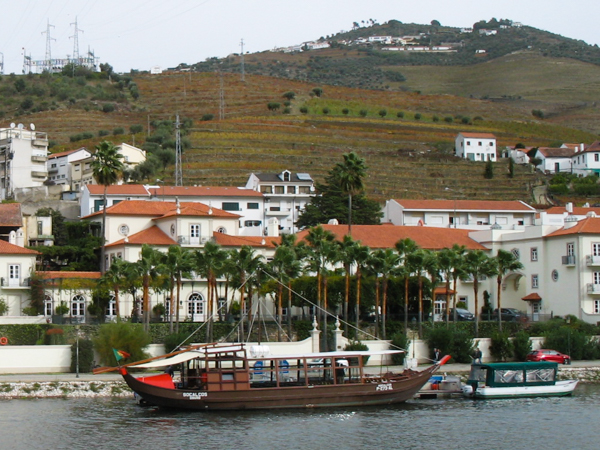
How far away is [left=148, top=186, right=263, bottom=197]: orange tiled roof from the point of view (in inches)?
4186

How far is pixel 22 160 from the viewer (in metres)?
125

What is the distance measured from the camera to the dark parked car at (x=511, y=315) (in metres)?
77.7

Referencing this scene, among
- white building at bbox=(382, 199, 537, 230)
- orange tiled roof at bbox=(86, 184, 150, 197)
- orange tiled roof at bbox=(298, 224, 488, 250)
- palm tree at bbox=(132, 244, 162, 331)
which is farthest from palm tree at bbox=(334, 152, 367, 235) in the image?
orange tiled roof at bbox=(86, 184, 150, 197)

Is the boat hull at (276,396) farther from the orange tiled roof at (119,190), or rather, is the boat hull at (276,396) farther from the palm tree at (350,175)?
the orange tiled roof at (119,190)

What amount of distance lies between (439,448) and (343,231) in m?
48.5

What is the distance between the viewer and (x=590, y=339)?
69.9 metres

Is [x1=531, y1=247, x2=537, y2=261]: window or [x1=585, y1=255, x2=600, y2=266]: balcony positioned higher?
[x1=531, y1=247, x2=537, y2=261]: window

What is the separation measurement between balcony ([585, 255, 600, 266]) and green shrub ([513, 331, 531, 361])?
13276 millimetres

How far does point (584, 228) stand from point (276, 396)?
39082 mm

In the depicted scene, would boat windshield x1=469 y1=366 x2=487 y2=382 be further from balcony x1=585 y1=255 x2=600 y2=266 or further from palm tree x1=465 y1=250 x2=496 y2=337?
balcony x1=585 y1=255 x2=600 y2=266

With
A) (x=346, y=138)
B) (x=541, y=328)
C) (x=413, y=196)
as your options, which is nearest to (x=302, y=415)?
(x=541, y=328)

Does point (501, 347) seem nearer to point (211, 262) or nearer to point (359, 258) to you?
point (359, 258)

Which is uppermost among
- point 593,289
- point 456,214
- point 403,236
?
point 456,214

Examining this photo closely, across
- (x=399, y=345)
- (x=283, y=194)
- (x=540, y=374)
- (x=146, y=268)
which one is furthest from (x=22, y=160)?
(x=540, y=374)
